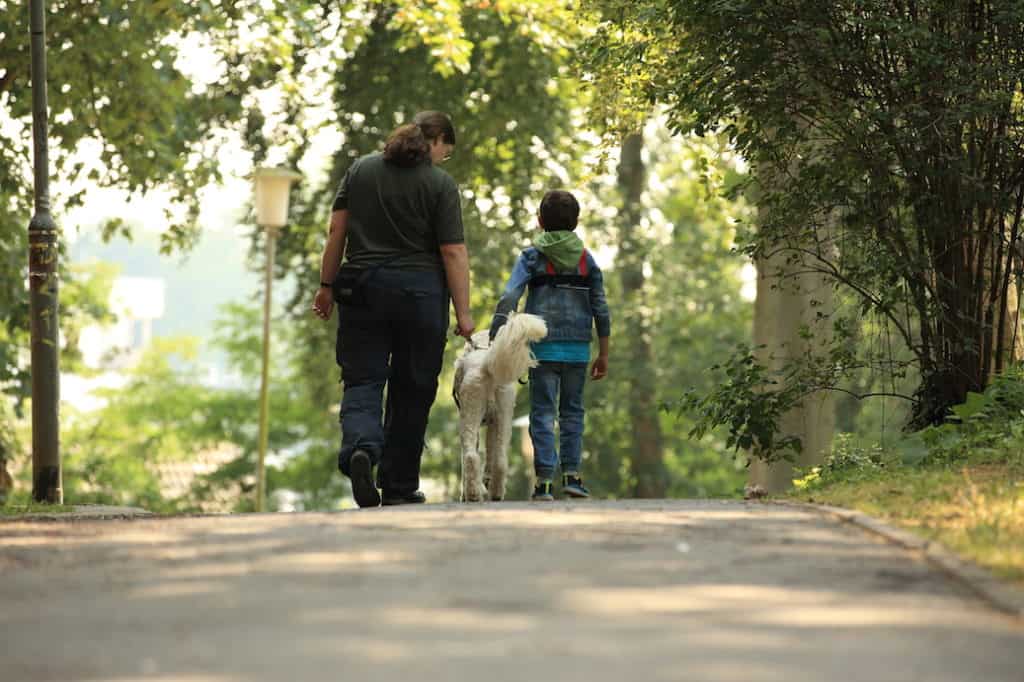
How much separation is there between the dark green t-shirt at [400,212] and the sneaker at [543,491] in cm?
182

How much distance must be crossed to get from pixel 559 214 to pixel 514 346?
1164 mm

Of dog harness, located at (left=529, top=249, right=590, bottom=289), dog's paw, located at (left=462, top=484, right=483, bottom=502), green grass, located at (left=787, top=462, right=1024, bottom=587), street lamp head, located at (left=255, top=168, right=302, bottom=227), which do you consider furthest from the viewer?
street lamp head, located at (left=255, top=168, right=302, bottom=227)

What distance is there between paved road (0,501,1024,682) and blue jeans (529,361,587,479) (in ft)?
11.2

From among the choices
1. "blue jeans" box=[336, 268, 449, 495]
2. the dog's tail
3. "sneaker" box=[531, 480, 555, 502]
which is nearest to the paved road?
"blue jeans" box=[336, 268, 449, 495]

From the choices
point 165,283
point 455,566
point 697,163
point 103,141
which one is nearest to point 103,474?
point 103,141

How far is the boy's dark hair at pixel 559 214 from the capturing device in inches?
426

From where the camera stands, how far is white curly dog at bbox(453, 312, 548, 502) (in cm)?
1003

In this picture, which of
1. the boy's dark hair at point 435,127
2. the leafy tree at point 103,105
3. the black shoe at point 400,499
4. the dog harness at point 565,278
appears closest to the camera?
the boy's dark hair at point 435,127

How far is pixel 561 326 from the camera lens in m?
10.7

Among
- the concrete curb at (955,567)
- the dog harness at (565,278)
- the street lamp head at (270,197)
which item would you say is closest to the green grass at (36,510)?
the dog harness at (565,278)

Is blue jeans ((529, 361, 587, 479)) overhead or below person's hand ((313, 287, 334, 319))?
below

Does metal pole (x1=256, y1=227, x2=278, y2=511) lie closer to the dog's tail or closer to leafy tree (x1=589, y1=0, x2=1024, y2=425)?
leafy tree (x1=589, y1=0, x2=1024, y2=425)

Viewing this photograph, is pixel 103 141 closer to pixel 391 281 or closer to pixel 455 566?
pixel 391 281

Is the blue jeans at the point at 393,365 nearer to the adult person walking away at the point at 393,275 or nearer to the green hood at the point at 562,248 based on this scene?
the adult person walking away at the point at 393,275
